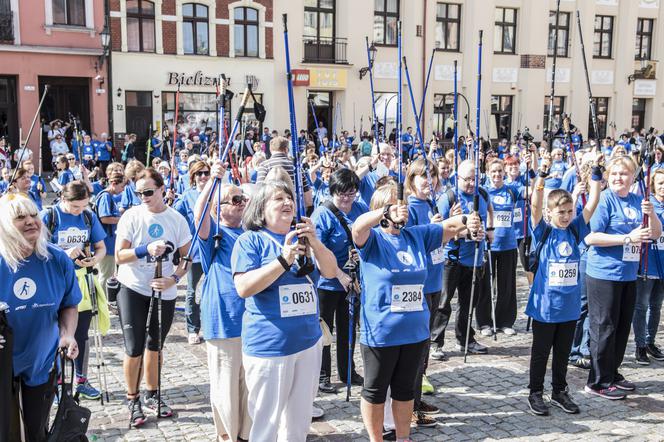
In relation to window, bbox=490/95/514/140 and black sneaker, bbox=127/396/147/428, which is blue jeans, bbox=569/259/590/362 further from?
window, bbox=490/95/514/140

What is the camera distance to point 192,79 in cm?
2517

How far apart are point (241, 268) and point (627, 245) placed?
341 centimetres

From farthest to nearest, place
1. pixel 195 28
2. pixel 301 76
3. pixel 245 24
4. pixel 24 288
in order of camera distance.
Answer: pixel 301 76, pixel 245 24, pixel 195 28, pixel 24 288

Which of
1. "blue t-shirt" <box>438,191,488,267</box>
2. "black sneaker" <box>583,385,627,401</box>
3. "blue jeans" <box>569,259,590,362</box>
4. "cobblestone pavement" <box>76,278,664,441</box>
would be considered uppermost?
"blue t-shirt" <box>438,191,488,267</box>

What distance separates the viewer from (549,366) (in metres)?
6.46

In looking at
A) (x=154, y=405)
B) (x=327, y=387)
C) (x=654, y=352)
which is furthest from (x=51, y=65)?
(x=654, y=352)

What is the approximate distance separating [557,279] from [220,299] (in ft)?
8.53

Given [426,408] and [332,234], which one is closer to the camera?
[426,408]

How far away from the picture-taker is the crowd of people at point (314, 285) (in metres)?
3.80

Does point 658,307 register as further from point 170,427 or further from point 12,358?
point 12,358

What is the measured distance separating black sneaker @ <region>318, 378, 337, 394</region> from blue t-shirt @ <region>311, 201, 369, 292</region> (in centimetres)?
80

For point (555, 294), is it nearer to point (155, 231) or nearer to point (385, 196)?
point (385, 196)

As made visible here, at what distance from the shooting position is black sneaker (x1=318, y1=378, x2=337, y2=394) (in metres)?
5.82

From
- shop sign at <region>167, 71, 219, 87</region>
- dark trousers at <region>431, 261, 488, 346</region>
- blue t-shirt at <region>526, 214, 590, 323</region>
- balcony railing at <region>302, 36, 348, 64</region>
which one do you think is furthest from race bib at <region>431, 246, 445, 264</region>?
balcony railing at <region>302, 36, 348, 64</region>
